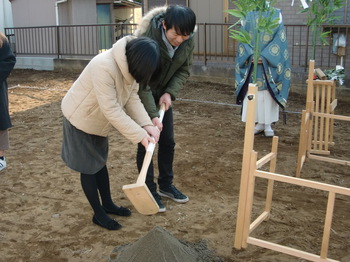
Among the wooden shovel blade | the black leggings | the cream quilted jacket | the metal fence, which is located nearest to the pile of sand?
the wooden shovel blade

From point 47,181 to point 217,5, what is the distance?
24.6 feet

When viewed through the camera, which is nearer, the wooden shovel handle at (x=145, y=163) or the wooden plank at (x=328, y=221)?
the wooden plank at (x=328, y=221)

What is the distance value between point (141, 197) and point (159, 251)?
1.04ft

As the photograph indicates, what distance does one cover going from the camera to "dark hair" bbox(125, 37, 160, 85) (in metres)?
2.38

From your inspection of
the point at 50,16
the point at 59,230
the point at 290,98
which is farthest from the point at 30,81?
the point at 59,230

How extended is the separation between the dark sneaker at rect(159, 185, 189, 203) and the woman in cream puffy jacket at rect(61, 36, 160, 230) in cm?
60

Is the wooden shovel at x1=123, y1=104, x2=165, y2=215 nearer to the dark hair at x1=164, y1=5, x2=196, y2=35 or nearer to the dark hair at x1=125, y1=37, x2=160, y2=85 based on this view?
the dark hair at x1=125, y1=37, x2=160, y2=85

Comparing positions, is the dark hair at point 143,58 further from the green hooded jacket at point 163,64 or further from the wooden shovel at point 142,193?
the wooden shovel at point 142,193

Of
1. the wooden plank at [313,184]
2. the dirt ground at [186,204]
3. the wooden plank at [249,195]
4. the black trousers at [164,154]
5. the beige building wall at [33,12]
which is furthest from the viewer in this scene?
the beige building wall at [33,12]

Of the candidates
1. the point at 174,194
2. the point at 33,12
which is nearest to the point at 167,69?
the point at 174,194

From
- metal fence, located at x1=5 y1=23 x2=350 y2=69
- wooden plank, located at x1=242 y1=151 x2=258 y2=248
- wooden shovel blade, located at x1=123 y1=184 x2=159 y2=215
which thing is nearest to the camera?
wooden shovel blade, located at x1=123 y1=184 x2=159 y2=215

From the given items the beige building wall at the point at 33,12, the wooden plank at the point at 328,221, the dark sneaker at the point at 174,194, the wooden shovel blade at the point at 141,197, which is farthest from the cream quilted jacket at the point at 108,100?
the beige building wall at the point at 33,12

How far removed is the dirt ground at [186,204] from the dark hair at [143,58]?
119cm

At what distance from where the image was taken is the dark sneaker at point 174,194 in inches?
140
